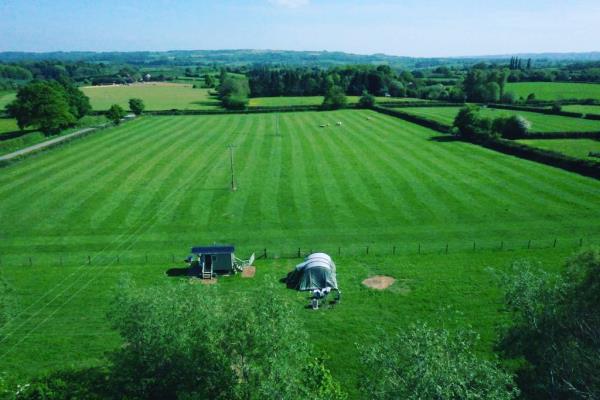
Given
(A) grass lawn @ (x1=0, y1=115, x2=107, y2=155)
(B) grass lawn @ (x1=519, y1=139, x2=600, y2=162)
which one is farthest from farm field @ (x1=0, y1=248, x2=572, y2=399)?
(A) grass lawn @ (x1=0, y1=115, x2=107, y2=155)

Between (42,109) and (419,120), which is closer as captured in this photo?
(42,109)

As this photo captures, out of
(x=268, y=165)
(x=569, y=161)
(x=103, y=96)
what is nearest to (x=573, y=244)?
(x=569, y=161)

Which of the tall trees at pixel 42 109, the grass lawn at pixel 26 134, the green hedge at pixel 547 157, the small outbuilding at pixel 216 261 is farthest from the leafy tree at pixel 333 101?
the small outbuilding at pixel 216 261

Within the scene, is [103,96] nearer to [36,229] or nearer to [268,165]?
[268,165]

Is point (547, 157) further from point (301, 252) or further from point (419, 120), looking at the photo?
point (301, 252)

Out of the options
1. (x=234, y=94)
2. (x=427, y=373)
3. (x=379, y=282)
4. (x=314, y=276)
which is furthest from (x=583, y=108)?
(x=427, y=373)

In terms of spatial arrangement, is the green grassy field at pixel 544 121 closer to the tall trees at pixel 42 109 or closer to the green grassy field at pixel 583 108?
the green grassy field at pixel 583 108
